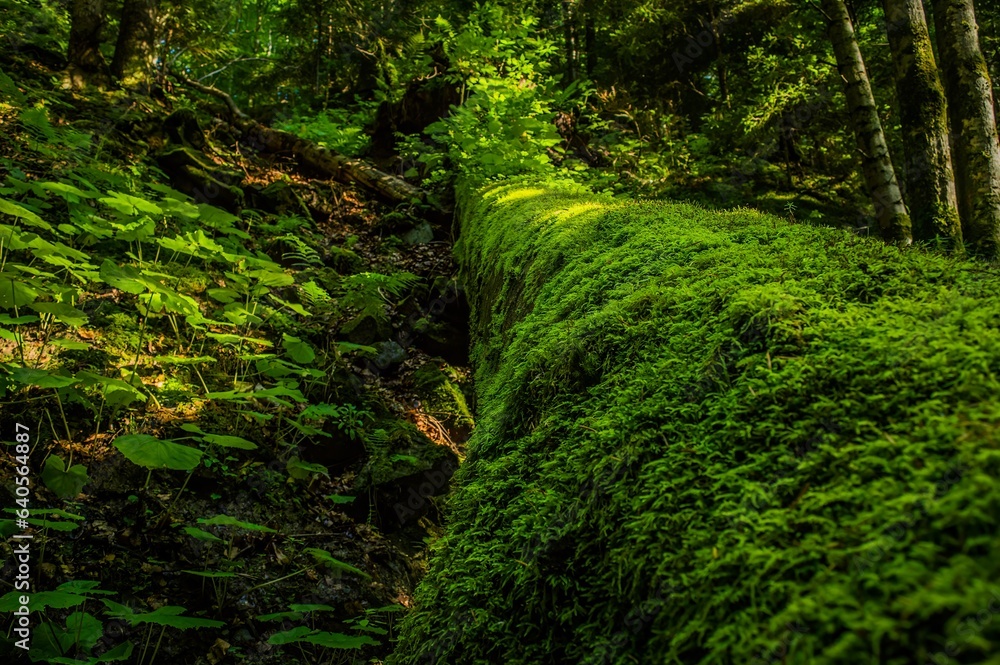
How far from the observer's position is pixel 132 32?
28.2ft

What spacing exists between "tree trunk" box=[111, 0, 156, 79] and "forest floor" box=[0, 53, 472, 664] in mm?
1000

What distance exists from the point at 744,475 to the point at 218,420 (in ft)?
15.6

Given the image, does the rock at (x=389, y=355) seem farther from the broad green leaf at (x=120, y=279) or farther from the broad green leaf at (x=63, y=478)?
the broad green leaf at (x=63, y=478)

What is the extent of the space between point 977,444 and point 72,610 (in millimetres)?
4204

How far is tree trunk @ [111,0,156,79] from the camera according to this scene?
8.48m

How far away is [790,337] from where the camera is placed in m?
1.29

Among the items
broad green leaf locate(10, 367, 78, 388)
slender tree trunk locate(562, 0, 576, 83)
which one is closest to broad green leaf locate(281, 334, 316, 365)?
broad green leaf locate(10, 367, 78, 388)

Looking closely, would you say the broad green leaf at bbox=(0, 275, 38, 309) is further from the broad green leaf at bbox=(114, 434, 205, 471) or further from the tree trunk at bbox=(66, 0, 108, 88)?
the tree trunk at bbox=(66, 0, 108, 88)

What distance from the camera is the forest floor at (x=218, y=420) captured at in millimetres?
3305

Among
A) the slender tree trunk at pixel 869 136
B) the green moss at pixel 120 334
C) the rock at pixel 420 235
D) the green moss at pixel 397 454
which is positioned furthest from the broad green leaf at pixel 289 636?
the rock at pixel 420 235

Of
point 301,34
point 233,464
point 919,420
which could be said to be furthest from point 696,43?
point 919,420

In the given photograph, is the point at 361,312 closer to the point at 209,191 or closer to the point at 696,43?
the point at 209,191

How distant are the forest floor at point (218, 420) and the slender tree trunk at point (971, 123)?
16.9 ft

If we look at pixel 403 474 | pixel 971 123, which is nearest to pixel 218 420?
pixel 403 474
